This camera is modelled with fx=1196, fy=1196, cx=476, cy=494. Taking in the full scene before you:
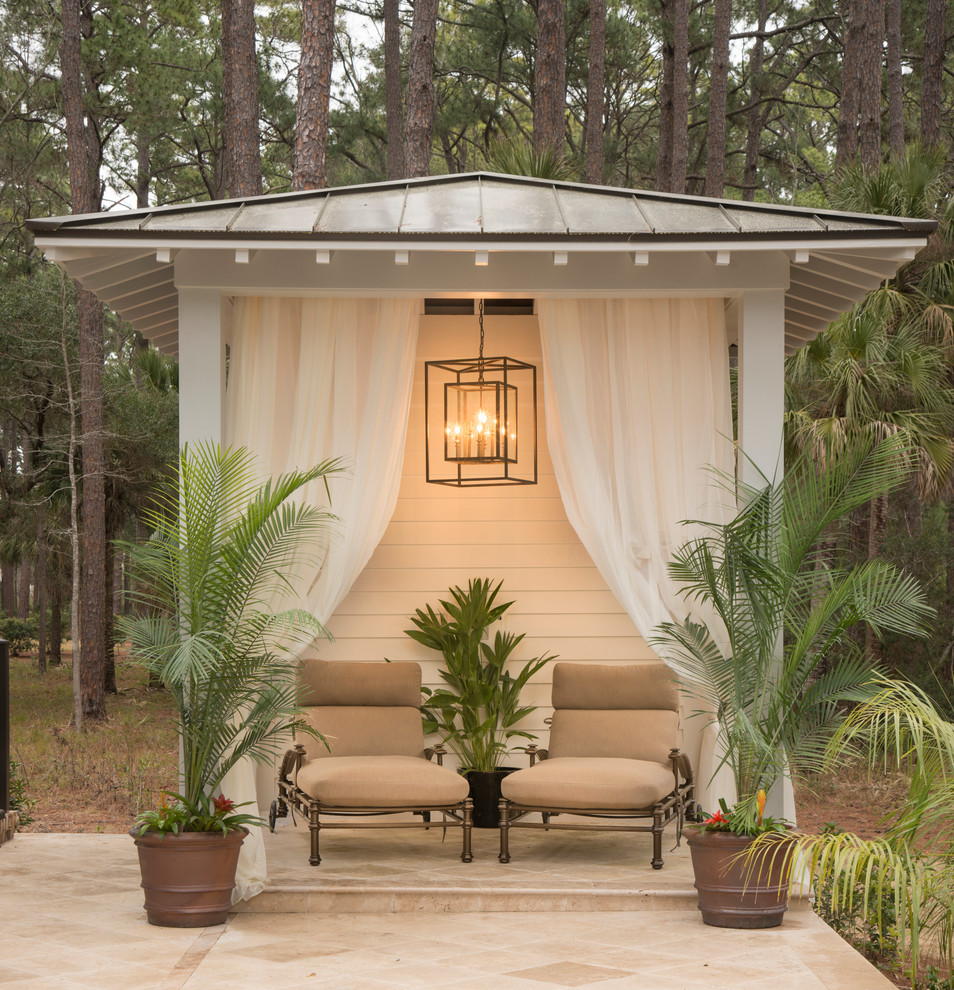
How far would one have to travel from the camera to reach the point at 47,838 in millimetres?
6547

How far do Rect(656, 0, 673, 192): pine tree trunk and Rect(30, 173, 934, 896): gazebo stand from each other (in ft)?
36.8

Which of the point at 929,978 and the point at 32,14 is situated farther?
the point at 32,14

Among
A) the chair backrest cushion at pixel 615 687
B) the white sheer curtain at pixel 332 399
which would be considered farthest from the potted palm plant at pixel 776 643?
the white sheer curtain at pixel 332 399

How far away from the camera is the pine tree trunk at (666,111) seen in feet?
53.6

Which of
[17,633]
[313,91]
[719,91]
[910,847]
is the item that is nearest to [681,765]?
[910,847]

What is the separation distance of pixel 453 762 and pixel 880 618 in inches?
112

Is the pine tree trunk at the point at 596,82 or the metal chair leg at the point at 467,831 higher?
the pine tree trunk at the point at 596,82

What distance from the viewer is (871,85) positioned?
502 inches

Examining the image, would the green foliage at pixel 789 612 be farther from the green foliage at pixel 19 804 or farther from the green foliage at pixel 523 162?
the green foliage at pixel 523 162

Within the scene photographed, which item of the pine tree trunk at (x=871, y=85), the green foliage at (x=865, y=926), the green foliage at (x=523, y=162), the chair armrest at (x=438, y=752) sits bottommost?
the green foliage at (x=865, y=926)

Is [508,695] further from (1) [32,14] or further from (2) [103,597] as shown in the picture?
(1) [32,14]

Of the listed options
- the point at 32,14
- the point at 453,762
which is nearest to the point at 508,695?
the point at 453,762

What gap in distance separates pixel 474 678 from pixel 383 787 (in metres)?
1.22

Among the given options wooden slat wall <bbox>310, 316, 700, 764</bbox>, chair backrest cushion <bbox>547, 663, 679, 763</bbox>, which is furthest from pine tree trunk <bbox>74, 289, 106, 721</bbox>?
chair backrest cushion <bbox>547, 663, 679, 763</bbox>
